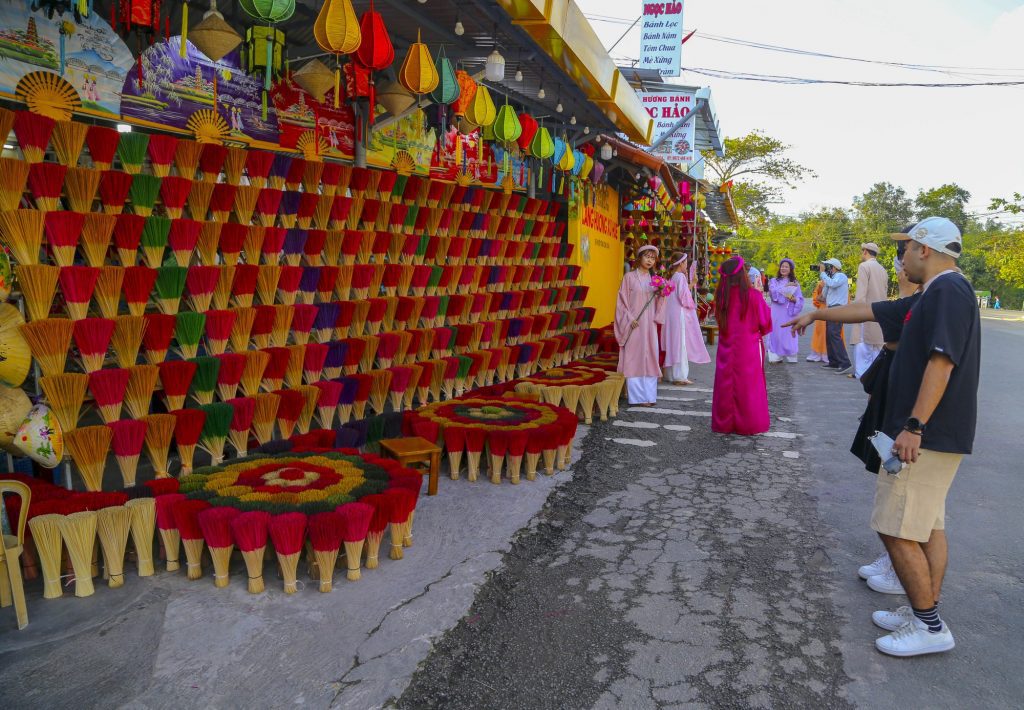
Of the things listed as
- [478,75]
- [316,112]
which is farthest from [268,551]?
[478,75]

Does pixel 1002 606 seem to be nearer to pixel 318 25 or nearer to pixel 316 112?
pixel 318 25

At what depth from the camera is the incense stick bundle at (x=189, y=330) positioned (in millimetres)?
3881

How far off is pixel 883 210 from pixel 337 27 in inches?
1921

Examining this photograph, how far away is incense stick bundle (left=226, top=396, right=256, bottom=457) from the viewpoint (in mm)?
4016

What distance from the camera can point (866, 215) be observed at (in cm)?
4619

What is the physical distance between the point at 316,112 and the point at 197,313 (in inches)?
87.6

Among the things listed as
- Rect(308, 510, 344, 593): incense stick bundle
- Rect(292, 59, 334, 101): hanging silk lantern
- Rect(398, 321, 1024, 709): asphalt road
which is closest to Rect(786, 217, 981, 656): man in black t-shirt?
Rect(398, 321, 1024, 709): asphalt road

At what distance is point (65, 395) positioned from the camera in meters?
3.31

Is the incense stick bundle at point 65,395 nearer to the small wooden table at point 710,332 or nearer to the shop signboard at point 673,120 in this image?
the small wooden table at point 710,332

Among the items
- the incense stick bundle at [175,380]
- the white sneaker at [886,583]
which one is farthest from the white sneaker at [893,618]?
the incense stick bundle at [175,380]

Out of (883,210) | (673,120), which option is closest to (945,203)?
(883,210)

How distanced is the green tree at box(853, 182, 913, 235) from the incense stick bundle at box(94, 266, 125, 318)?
4673cm

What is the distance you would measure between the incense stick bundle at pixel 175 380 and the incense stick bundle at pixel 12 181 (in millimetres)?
978

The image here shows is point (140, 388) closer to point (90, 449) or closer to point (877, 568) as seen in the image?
point (90, 449)
